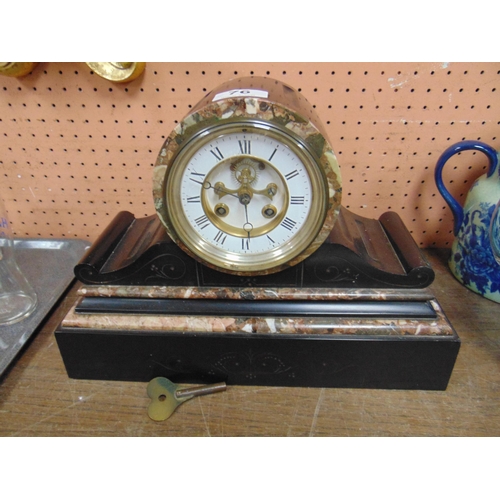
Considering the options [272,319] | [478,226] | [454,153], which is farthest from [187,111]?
[478,226]

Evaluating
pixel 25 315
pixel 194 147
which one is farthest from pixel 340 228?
pixel 25 315

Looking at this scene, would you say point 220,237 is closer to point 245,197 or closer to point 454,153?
point 245,197

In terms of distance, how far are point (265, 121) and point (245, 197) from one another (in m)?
0.18

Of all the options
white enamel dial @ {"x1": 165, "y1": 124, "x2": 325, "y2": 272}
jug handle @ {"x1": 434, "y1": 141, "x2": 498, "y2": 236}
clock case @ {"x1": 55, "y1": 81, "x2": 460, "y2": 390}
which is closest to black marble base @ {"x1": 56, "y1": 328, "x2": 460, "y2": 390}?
clock case @ {"x1": 55, "y1": 81, "x2": 460, "y2": 390}

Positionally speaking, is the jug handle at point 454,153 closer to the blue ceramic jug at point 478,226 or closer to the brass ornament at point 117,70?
the blue ceramic jug at point 478,226

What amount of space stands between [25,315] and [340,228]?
0.96m

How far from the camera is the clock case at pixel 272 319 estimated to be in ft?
3.10

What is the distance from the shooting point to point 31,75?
117cm

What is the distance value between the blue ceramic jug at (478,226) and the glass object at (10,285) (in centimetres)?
134

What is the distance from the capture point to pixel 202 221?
92 centimetres

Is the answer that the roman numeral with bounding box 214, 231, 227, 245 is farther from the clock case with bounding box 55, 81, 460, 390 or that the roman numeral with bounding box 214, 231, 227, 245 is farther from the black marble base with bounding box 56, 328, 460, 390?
the black marble base with bounding box 56, 328, 460, 390

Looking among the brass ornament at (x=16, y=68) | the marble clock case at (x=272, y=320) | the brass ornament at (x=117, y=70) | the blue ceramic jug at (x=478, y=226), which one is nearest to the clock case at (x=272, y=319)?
the marble clock case at (x=272, y=320)

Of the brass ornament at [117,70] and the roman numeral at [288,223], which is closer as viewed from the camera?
the roman numeral at [288,223]

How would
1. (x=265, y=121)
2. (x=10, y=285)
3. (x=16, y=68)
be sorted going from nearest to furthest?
Result: 1. (x=265, y=121)
2. (x=16, y=68)
3. (x=10, y=285)
